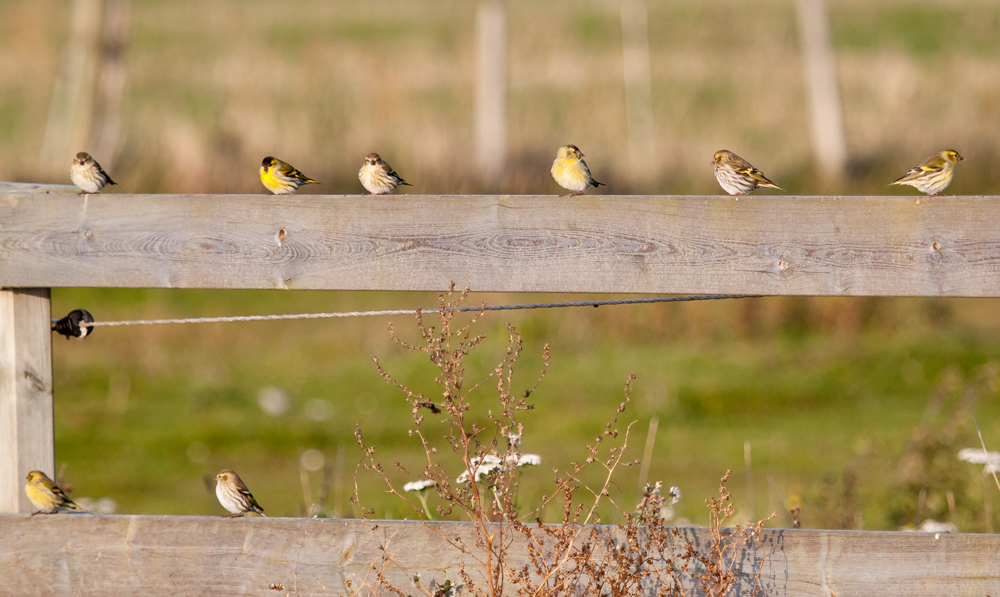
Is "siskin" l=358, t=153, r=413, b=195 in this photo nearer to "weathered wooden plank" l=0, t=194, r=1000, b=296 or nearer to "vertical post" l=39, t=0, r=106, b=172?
"weathered wooden plank" l=0, t=194, r=1000, b=296

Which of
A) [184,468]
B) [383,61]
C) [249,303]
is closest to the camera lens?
[184,468]

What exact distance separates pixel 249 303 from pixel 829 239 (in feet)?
33.8

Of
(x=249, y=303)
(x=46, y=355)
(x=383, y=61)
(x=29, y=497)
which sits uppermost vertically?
(x=383, y=61)

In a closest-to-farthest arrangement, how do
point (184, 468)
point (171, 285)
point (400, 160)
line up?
point (171, 285)
point (184, 468)
point (400, 160)

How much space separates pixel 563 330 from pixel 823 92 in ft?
20.7

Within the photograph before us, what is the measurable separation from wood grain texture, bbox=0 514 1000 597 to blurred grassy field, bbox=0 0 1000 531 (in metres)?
2.02

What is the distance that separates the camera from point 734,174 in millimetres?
5289

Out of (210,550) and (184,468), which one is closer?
(210,550)

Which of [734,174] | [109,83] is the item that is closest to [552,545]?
[734,174]

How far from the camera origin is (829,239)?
323 centimetres

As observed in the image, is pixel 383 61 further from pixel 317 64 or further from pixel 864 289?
pixel 864 289

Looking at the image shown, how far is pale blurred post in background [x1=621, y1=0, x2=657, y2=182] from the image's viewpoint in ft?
51.6

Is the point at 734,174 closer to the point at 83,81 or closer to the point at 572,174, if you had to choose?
the point at 572,174

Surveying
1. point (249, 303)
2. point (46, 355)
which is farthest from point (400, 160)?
point (46, 355)
